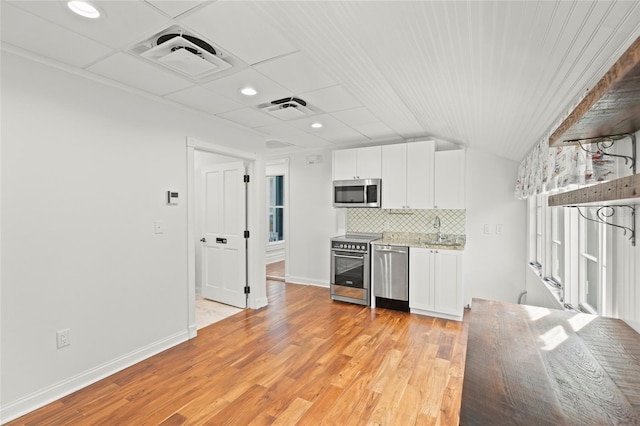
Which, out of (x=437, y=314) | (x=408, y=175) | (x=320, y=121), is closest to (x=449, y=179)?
(x=408, y=175)

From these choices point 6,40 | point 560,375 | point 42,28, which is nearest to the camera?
point 560,375

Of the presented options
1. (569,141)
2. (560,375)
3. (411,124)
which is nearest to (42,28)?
(569,141)

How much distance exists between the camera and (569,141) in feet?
4.39

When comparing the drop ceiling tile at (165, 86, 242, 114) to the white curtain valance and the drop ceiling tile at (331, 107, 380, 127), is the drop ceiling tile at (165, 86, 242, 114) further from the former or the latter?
the white curtain valance

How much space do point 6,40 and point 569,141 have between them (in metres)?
3.26

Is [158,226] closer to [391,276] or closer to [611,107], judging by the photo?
[391,276]

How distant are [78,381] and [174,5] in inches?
110

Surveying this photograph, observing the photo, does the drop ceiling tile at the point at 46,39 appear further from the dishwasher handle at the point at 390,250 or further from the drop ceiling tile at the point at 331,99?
the dishwasher handle at the point at 390,250

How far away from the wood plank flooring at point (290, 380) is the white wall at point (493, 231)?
0.96 metres

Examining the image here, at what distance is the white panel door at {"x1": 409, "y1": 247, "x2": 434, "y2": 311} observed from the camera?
400cm

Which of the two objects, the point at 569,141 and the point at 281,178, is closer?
the point at 569,141

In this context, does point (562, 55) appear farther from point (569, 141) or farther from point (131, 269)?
point (131, 269)

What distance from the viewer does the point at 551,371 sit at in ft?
3.50

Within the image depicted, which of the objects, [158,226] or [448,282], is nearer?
[158,226]
